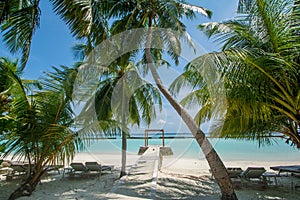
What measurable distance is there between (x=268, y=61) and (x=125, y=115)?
642 cm

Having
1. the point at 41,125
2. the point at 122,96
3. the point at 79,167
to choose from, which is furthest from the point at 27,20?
the point at 79,167

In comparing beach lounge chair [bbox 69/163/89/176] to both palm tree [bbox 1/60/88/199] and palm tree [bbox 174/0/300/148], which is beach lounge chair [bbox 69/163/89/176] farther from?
palm tree [bbox 174/0/300/148]

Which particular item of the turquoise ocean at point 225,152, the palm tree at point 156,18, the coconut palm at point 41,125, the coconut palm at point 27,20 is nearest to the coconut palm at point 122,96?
the turquoise ocean at point 225,152

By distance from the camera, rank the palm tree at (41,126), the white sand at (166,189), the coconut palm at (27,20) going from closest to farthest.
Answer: the coconut palm at (27,20) → the palm tree at (41,126) → the white sand at (166,189)

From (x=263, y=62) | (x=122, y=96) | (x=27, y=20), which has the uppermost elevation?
(x=27, y=20)

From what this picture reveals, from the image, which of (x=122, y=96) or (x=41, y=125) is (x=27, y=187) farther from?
(x=122, y=96)

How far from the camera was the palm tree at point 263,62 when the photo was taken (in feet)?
13.3

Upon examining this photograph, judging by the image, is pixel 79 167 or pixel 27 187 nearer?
pixel 27 187

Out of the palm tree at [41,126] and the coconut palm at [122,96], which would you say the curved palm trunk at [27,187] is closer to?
the palm tree at [41,126]

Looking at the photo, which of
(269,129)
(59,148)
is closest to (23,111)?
(59,148)

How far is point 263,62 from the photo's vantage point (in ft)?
13.5

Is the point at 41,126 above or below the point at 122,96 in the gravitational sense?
below

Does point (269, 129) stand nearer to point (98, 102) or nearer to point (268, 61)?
point (268, 61)

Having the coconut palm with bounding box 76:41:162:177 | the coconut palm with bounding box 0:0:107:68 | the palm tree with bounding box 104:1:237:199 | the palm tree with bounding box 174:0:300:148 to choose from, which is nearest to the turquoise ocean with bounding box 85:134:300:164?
the coconut palm with bounding box 76:41:162:177
